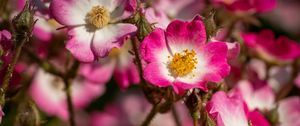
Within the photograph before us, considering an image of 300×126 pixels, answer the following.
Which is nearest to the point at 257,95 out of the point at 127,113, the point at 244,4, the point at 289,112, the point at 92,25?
the point at 289,112

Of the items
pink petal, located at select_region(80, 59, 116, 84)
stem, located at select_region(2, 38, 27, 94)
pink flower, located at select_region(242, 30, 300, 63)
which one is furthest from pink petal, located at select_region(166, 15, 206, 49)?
pink petal, located at select_region(80, 59, 116, 84)

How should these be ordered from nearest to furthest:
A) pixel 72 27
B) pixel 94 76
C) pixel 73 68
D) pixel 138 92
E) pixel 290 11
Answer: pixel 72 27 → pixel 73 68 → pixel 94 76 → pixel 138 92 → pixel 290 11

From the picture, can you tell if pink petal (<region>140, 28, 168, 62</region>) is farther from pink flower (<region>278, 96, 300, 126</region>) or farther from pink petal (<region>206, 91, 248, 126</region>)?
pink flower (<region>278, 96, 300, 126</region>)

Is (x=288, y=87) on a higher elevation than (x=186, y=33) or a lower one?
lower

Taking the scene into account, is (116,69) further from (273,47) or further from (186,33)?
(186,33)

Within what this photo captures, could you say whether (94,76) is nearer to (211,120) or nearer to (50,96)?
(50,96)

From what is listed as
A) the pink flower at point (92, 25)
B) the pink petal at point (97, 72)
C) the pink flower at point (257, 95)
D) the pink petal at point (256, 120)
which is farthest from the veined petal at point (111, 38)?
the pink petal at point (97, 72)

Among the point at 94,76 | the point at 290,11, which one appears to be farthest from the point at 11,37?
the point at 290,11

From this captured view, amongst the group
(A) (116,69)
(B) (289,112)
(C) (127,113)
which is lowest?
(B) (289,112)
